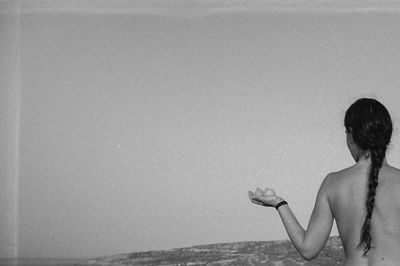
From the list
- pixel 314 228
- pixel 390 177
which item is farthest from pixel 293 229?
pixel 390 177

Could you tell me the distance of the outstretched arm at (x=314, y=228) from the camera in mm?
2088

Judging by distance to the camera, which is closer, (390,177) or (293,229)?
(390,177)

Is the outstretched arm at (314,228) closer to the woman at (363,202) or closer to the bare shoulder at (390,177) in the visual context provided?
the woman at (363,202)

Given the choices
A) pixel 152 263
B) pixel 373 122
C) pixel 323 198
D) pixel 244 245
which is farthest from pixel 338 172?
pixel 244 245

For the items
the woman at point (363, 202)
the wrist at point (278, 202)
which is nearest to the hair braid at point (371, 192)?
the woman at point (363, 202)

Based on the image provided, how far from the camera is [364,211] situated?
2.02 metres

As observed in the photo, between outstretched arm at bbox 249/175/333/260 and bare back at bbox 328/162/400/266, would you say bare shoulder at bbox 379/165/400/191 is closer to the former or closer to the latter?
bare back at bbox 328/162/400/266

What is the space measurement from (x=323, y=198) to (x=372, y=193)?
7.4 inches

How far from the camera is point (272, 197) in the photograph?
2184 mm

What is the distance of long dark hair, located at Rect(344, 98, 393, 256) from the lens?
1961mm

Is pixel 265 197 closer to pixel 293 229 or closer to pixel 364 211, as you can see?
pixel 293 229

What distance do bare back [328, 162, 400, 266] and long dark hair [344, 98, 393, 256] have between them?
0.02 metres

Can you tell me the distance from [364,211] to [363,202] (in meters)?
0.03

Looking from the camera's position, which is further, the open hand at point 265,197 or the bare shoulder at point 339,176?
the open hand at point 265,197
